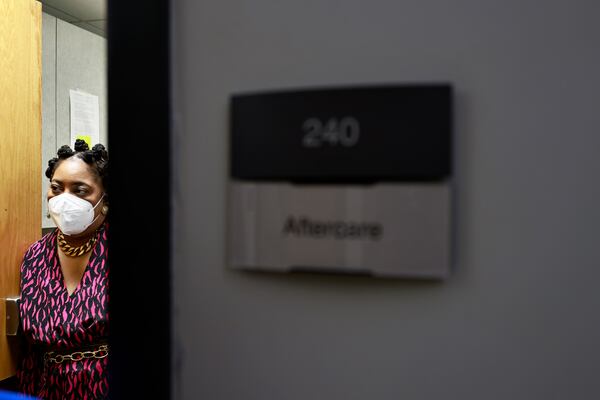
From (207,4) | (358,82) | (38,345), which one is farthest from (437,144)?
(38,345)

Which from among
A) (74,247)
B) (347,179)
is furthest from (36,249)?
(347,179)

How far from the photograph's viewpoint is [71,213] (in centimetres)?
181

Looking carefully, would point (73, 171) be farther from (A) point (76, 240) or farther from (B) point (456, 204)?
(B) point (456, 204)

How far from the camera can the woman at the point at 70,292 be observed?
162cm

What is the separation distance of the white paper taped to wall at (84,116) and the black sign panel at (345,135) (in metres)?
2.56

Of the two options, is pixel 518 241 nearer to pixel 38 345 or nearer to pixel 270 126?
pixel 270 126

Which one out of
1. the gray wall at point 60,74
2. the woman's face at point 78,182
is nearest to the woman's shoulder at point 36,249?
the woman's face at point 78,182

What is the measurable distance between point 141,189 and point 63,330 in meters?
1.47

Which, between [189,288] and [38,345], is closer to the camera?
[189,288]

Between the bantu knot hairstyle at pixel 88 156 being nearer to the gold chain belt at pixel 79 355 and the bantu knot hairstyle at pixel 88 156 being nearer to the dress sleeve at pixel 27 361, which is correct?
the dress sleeve at pixel 27 361

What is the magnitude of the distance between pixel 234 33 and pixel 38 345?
171 centimetres

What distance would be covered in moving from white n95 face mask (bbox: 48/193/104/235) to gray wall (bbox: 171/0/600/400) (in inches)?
63.7

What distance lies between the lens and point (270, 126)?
32cm

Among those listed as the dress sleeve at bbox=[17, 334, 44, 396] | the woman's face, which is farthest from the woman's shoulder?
the dress sleeve at bbox=[17, 334, 44, 396]
